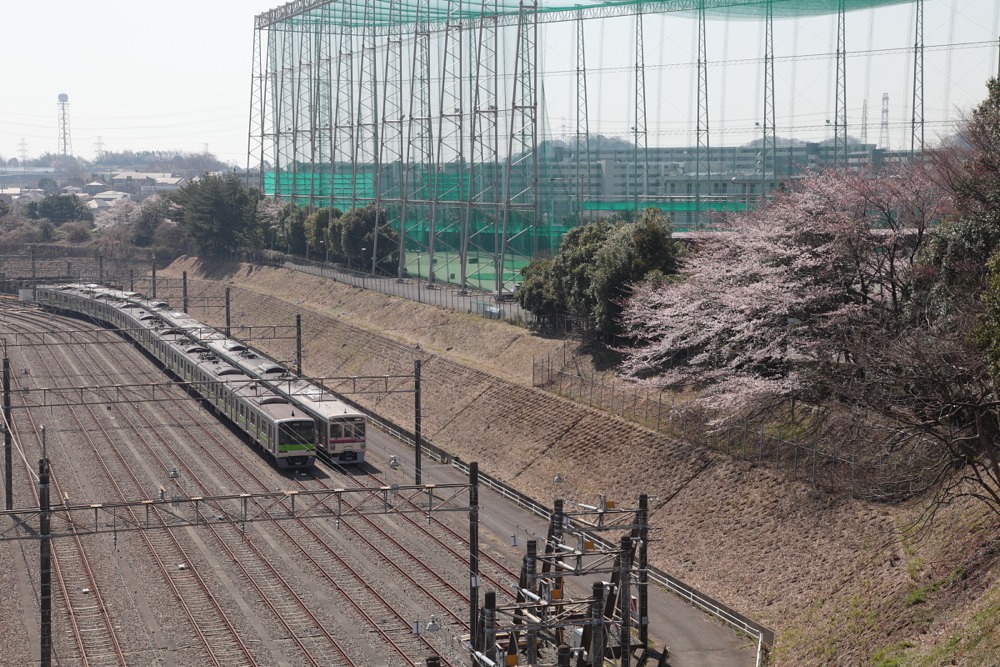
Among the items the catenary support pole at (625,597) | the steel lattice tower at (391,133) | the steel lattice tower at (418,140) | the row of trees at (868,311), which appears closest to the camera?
the catenary support pole at (625,597)

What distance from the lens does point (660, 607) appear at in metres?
23.1

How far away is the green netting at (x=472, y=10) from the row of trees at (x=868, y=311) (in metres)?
15.1

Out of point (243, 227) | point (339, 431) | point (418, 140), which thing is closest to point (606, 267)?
point (339, 431)

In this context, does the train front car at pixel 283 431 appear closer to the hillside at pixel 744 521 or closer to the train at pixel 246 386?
the train at pixel 246 386

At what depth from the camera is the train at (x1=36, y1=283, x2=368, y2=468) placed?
3441cm

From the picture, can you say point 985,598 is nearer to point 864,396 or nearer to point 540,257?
point 864,396

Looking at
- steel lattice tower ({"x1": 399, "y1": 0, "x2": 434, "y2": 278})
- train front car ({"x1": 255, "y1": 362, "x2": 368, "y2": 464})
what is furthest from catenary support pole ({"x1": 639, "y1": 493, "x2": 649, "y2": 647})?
steel lattice tower ({"x1": 399, "y1": 0, "x2": 434, "y2": 278})

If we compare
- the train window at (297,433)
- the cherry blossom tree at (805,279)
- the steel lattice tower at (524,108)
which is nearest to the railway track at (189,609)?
the train window at (297,433)

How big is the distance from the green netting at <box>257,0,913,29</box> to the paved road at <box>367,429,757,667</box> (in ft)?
73.6

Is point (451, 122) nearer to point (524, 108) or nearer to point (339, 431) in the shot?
point (524, 108)

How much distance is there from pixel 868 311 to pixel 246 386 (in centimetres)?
1956

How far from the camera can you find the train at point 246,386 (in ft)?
113

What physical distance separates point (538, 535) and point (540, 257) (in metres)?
22.8

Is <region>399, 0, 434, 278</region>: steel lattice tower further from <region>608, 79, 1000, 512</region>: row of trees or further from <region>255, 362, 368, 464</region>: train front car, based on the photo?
<region>608, 79, 1000, 512</region>: row of trees
